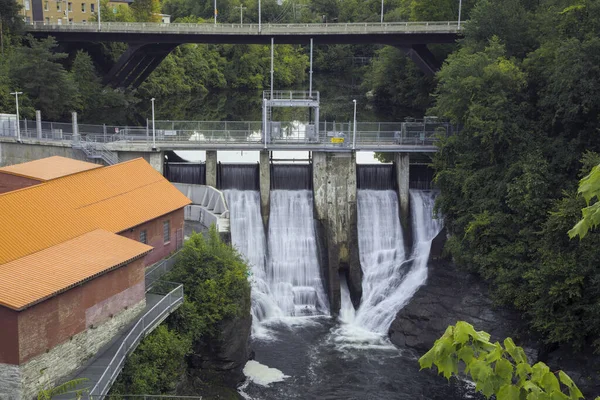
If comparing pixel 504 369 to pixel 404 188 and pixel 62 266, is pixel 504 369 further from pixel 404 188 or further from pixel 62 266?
pixel 404 188

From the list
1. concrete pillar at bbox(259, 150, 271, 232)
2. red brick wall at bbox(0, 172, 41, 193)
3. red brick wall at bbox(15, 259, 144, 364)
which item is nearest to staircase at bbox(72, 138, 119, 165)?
concrete pillar at bbox(259, 150, 271, 232)

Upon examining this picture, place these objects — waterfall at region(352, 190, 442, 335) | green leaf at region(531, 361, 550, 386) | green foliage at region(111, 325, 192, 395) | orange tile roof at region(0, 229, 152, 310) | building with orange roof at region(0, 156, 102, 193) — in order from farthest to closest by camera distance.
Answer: waterfall at region(352, 190, 442, 335) < building with orange roof at region(0, 156, 102, 193) < green foliage at region(111, 325, 192, 395) < orange tile roof at region(0, 229, 152, 310) < green leaf at region(531, 361, 550, 386)

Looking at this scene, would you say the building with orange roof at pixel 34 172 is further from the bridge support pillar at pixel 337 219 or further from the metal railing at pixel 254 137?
the bridge support pillar at pixel 337 219

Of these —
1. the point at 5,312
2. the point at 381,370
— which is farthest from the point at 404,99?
the point at 5,312

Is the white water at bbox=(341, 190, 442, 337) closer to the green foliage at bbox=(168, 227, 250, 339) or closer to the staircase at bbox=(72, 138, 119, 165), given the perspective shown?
the green foliage at bbox=(168, 227, 250, 339)

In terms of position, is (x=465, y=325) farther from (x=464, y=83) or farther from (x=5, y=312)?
(x=464, y=83)

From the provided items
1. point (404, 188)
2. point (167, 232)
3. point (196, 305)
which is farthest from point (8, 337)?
point (404, 188)
